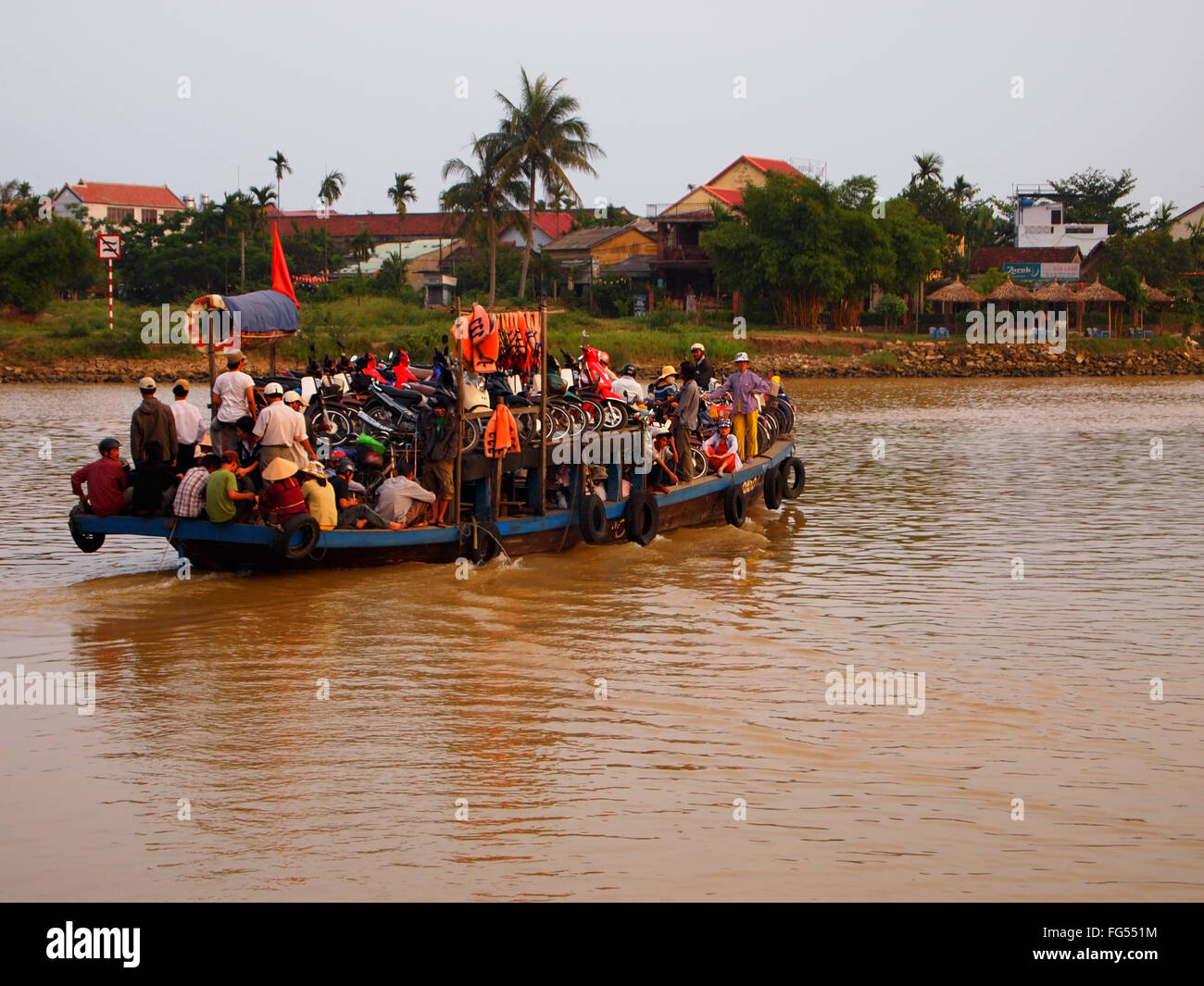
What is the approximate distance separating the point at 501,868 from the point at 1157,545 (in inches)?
438

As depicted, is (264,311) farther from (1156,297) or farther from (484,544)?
(1156,297)

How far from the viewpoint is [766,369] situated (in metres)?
48.0

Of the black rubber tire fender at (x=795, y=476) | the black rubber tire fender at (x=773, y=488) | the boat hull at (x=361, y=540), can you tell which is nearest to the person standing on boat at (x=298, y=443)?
the boat hull at (x=361, y=540)

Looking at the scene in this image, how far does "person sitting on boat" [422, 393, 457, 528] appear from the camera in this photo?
12453 mm

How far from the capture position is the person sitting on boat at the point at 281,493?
11445mm

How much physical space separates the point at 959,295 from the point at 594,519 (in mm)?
43898

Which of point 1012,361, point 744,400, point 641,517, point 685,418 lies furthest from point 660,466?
point 1012,361

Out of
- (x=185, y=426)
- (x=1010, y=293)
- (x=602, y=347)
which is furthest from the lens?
(x=1010, y=293)

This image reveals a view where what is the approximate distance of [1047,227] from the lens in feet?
222

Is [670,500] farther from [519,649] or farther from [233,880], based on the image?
[233,880]

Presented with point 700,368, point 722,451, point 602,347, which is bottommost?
point 722,451

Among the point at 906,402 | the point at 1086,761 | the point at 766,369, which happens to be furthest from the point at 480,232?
the point at 1086,761

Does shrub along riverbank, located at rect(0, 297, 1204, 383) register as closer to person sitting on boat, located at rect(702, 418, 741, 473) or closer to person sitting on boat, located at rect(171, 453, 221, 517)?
person sitting on boat, located at rect(702, 418, 741, 473)

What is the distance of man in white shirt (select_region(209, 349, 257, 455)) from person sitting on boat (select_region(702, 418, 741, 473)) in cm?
594
